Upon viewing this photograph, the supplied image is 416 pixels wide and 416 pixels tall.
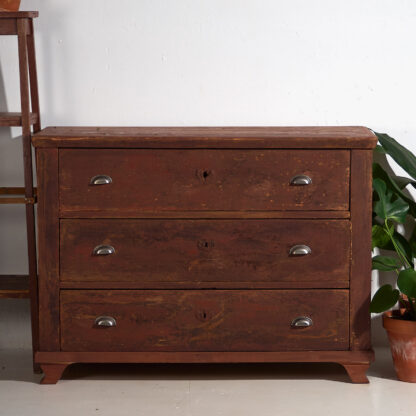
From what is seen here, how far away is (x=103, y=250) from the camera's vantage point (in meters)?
2.84

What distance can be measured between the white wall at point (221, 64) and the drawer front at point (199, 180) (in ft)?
1.69

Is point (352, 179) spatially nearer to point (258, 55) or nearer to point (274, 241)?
point (274, 241)

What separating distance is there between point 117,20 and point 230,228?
1.09 meters

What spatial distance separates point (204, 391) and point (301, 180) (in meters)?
0.89

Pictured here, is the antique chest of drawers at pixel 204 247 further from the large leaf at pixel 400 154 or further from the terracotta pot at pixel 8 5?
the terracotta pot at pixel 8 5

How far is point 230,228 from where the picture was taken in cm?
284

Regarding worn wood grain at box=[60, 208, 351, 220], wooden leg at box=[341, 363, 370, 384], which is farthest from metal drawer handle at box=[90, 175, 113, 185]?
wooden leg at box=[341, 363, 370, 384]

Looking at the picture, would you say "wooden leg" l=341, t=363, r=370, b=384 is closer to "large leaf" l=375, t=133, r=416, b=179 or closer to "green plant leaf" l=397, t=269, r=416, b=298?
"green plant leaf" l=397, t=269, r=416, b=298

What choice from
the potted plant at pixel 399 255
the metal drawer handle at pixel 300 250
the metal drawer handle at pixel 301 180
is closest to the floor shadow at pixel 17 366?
the metal drawer handle at pixel 300 250

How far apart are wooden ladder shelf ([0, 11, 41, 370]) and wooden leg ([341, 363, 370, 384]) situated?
126 centimetres

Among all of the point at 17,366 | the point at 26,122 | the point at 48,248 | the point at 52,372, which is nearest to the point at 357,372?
the point at 52,372

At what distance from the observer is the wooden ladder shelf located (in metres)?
2.91

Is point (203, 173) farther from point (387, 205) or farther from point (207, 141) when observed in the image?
point (387, 205)

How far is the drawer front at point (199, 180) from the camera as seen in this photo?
2807 mm
